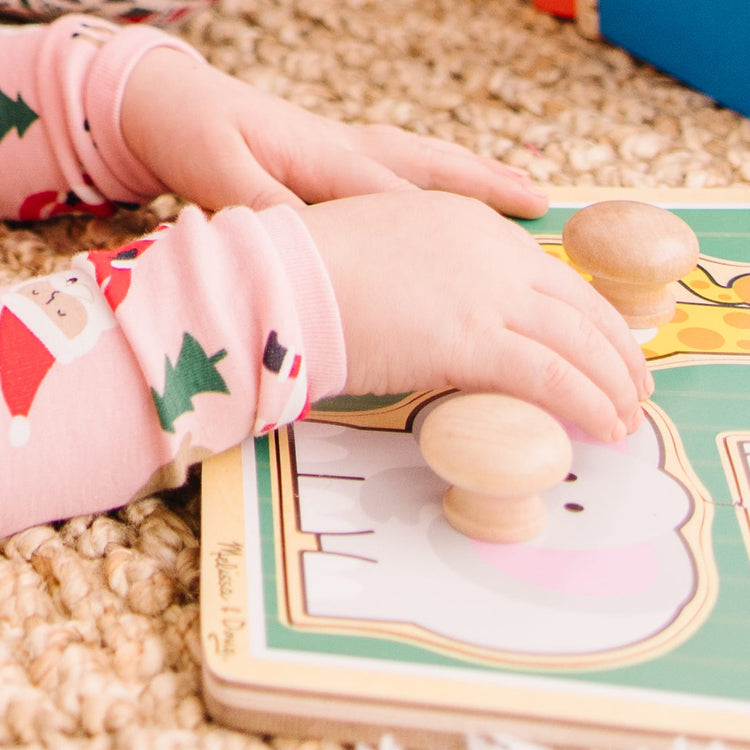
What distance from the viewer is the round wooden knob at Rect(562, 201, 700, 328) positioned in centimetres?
47

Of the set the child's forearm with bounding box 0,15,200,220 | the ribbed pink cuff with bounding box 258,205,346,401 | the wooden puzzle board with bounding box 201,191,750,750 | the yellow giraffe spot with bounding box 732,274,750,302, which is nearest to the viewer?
the wooden puzzle board with bounding box 201,191,750,750

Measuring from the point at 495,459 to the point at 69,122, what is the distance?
407 millimetres

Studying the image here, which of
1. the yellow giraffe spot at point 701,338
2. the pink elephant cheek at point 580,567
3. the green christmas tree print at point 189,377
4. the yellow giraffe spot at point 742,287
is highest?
the green christmas tree print at point 189,377

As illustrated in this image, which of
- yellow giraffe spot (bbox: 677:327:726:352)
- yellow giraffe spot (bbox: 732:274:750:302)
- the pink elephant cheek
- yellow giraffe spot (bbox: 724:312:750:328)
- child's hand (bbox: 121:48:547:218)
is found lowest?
the pink elephant cheek

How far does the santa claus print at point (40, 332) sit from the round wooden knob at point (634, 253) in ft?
0.74

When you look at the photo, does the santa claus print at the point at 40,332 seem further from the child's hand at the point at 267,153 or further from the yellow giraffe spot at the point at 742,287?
the yellow giraffe spot at the point at 742,287

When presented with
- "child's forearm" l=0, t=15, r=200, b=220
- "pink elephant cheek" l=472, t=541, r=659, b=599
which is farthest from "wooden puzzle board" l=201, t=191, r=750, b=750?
"child's forearm" l=0, t=15, r=200, b=220

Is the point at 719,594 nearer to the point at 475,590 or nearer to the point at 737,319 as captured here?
the point at 475,590

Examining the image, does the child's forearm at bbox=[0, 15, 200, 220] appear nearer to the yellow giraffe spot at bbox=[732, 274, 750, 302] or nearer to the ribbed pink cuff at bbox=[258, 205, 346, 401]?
the ribbed pink cuff at bbox=[258, 205, 346, 401]

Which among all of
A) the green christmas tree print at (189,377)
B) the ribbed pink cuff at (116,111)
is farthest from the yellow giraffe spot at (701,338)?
the ribbed pink cuff at (116,111)

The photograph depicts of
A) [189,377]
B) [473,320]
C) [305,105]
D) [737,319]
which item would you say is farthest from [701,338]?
[305,105]

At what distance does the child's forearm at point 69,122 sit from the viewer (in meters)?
0.63

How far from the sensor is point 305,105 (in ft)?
2.41

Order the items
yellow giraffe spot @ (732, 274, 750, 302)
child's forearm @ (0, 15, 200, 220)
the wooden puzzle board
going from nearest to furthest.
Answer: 1. the wooden puzzle board
2. yellow giraffe spot @ (732, 274, 750, 302)
3. child's forearm @ (0, 15, 200, 220)
